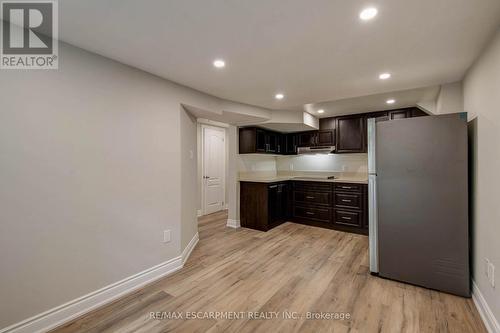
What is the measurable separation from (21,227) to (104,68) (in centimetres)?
149

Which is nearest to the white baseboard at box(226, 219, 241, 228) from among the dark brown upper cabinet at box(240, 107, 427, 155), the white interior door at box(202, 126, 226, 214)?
the white interior door at box(202, 126, 226, 214)

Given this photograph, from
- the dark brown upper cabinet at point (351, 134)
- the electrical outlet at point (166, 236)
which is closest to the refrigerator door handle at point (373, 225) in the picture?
the dark brown upper cabinet at point (351, 134)

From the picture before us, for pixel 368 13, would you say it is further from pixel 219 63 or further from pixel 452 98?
pixel 452 98

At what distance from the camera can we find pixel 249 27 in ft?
5.21

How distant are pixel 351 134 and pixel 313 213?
183 cm

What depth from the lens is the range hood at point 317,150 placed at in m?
4.70

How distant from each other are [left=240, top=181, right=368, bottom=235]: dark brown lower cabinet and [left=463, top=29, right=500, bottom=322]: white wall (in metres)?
1.91


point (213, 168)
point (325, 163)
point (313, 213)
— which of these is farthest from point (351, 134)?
point (213, 168)

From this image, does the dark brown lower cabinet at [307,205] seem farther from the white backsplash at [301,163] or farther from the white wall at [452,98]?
the white wall at [452,98]

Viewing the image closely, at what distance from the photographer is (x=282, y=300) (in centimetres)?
211

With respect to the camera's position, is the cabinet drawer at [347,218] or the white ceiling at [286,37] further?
the cabinet drawer at [347,218]

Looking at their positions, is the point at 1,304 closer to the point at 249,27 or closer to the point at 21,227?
the point at 21,227

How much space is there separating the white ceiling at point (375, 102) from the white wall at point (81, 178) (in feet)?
8.52

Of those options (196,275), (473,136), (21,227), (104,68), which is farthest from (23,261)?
(473,136)
